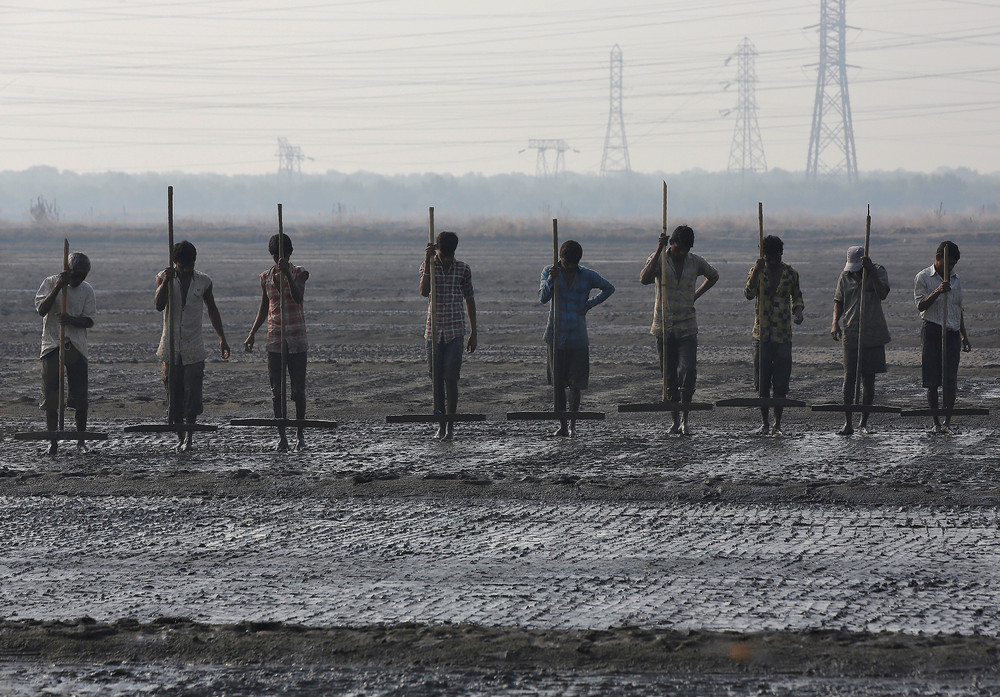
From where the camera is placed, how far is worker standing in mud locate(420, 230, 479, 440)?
1046 cm

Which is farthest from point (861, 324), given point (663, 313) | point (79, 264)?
point (79, 264)

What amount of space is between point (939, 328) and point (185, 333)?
627 cm

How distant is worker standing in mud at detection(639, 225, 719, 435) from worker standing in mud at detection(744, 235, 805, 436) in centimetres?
42

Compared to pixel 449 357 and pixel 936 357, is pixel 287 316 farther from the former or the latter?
pixel 936 357

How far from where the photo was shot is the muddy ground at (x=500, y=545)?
4902 millimetres

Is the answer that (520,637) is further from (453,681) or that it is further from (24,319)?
(24,319)

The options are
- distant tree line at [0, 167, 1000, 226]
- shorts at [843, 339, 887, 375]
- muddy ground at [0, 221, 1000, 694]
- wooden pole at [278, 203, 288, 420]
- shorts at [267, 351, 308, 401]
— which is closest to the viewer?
muddy ground at [0, 221, 1000, 694]

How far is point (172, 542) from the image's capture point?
274 inches

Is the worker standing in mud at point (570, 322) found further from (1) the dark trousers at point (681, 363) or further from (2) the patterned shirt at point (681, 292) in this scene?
(1) the dark trousers at point (681, 363)

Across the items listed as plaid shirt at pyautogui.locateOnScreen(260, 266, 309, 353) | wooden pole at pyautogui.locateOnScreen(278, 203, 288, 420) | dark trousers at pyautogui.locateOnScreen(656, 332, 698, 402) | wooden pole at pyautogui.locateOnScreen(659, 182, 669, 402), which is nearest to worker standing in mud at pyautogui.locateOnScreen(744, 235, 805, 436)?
dark trousers at pyautogui.locateOnScreen(656, 332, 698, 402)

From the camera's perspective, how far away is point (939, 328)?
35.0ft

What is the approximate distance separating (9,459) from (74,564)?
342 centimetres

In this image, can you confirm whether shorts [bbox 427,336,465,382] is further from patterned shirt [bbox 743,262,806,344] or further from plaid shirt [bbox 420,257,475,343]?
patterned shirt [bbox 743,262,806,344]

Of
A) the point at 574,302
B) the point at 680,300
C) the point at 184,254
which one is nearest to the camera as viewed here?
the point at 184,254
